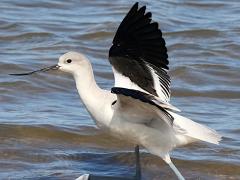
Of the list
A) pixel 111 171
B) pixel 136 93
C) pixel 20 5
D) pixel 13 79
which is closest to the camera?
pixel 136 93

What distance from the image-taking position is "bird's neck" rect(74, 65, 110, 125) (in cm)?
724

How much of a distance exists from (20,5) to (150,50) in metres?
8.05

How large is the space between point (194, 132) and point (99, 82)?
12.0 ft

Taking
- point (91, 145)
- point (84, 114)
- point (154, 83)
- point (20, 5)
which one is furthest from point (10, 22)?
point (154, 83)

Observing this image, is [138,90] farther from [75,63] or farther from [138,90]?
[75,63]

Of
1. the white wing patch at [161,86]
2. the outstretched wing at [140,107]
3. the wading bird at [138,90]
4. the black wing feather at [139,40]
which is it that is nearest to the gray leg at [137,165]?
the wading bird at [138,90]

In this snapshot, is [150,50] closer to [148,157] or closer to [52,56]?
[148,157]

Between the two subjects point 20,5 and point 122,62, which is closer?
point 122,62

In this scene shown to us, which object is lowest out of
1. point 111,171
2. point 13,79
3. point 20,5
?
point 111,171

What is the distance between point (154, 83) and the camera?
7434 mm

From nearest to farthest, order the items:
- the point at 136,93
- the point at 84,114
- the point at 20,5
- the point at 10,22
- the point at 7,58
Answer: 1. the point at 136,93
2. the point at 84,114
3. the point at 7,58
4. the point at 10,22
5. the point at 20,5

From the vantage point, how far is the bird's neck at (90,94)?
23.7ft

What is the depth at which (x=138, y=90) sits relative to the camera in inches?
280

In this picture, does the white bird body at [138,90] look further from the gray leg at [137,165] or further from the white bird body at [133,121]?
the gray leg at [137,165]
